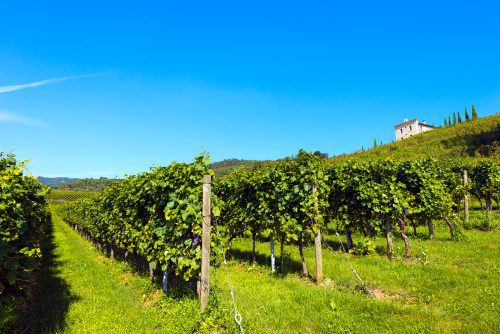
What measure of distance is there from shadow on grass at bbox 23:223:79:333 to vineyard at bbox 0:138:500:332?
0.88m

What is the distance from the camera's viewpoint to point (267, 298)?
7.06m

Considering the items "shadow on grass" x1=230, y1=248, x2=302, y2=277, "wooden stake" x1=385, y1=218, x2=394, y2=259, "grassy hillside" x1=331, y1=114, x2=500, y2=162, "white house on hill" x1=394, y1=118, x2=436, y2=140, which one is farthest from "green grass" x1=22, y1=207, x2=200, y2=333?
"white house on hill" x1=394, y1=118, x2=436, y2=140

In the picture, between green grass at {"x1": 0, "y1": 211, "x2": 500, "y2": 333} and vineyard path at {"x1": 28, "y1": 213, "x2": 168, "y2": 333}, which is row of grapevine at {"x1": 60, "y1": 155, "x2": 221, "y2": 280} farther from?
vineyard path at {"x1": 28, "y1": 213, "x2": 168, "y2": 333}

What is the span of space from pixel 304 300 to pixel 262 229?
4145mm

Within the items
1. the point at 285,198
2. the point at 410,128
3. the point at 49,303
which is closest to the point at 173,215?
the point at 285,198

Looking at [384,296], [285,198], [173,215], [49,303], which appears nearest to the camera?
[173,215]

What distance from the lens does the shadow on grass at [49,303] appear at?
6305mm

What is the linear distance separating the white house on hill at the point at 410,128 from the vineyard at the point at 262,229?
82.8m

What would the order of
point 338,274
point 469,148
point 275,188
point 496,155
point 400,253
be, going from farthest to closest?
point 469,148 → point 496,155 → point 400,253 → point 275,188 → point 338,274

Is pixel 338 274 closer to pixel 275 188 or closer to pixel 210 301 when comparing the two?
pixel 275 188

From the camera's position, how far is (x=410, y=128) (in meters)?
90.8

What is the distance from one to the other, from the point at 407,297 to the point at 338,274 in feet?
7.47

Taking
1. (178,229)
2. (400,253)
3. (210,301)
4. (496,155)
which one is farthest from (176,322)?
(496,155)

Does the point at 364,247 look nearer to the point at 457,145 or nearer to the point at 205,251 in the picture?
the point at 205,251
